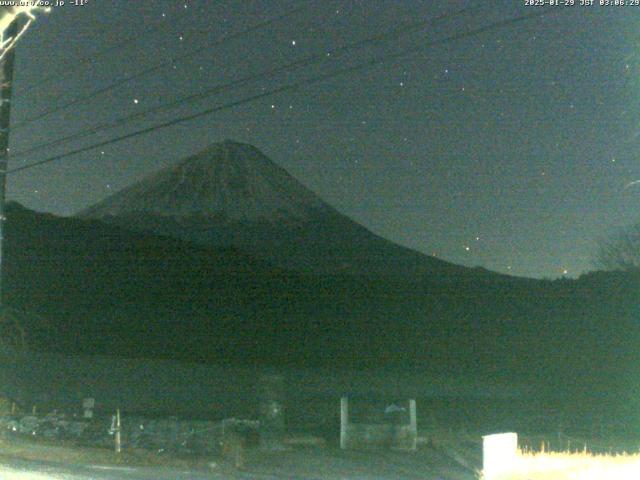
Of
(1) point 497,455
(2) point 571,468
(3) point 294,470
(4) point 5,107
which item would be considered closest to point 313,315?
(4) point 5,107

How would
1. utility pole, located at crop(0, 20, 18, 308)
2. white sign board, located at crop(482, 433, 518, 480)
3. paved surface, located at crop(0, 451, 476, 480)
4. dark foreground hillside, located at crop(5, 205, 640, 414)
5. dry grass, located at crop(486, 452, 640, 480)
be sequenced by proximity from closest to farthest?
dry grass, located at crop(486, 452, 640, 480) → white sign board, located at crop(482, 433, 518, 480) → paved surface, located at crop(0, 451, 476, 480) → utility pole, located at crop(0, 20, 18, 308) → dark foreground hillside, located at crop(5, 205, 640, 414)

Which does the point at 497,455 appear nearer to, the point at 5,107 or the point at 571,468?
the point at 571,468

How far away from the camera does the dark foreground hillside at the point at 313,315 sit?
39.0 meters

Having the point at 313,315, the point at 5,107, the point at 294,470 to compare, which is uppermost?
the point at 5,107

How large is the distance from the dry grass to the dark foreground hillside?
2405 centimetres

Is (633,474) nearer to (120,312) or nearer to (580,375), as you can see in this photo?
(580,375)

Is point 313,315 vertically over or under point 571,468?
over

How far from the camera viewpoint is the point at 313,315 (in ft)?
155

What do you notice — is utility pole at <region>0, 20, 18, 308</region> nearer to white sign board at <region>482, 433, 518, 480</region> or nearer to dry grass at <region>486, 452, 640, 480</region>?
white sign board at <region>482, 433, 518, 480</region>

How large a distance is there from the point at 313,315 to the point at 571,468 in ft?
114

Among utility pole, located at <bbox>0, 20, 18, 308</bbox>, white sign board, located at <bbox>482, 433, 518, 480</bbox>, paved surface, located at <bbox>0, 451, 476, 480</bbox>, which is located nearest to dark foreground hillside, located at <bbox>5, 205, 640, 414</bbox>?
utility pole, located at <bbox>0, 20, 18, 308</bbox>

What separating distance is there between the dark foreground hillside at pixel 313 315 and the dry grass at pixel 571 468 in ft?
78.9

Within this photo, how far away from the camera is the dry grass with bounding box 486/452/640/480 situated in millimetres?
11922

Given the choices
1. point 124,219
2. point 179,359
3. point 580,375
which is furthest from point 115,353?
point 124,219
